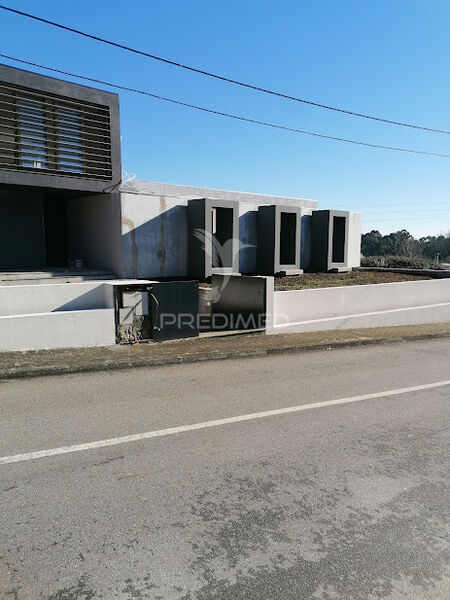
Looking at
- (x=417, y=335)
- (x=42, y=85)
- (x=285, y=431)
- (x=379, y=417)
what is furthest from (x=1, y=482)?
(x=42, y=85)

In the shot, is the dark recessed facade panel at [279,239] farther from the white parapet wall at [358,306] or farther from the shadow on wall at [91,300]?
the shadow on wall at [91,300]

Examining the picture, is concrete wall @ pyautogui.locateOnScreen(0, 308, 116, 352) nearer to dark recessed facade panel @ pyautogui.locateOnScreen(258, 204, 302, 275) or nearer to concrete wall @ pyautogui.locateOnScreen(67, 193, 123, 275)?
concrete wall @ pyautogui.locateOnScreen(67, 193, 123, 275)

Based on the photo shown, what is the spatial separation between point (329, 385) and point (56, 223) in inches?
526

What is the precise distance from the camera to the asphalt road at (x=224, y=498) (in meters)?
2.39

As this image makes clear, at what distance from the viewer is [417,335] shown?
36.4 feet

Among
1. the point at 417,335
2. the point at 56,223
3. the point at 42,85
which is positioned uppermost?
the point at 42,85

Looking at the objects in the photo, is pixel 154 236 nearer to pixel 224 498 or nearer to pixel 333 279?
pixel 333 279

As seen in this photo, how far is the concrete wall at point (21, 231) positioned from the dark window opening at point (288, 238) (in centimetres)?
953

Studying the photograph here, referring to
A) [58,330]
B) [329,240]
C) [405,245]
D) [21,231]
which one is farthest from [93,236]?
[405,245]

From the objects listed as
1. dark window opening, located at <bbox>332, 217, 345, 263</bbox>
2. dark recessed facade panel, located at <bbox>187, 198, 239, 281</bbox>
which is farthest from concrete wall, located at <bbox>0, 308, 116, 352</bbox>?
dark window opening, located at <bbox>332, 217, 345, 263</bbox>

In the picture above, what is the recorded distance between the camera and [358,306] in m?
14.6

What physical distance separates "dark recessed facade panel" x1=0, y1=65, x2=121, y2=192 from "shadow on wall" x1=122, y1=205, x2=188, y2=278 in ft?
6.10

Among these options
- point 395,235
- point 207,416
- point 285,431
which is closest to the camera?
point 285,431

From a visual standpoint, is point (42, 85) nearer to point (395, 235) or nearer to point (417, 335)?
point (417, 335)
